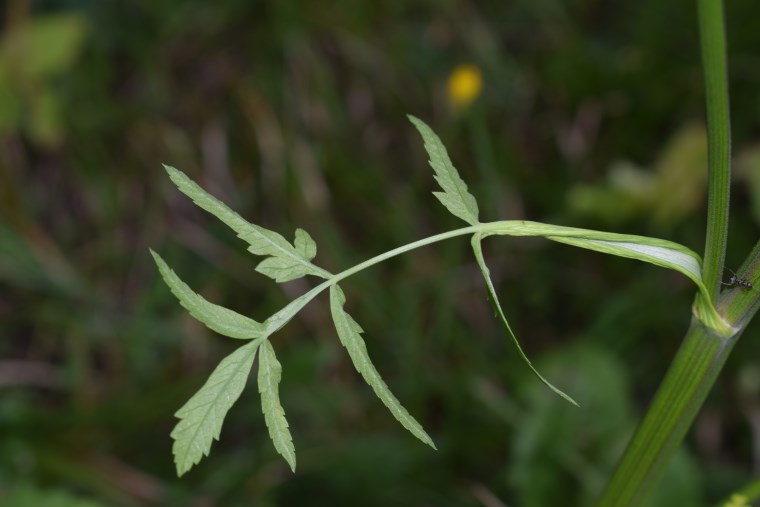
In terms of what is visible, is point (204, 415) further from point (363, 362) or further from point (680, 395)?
point (680, 395)

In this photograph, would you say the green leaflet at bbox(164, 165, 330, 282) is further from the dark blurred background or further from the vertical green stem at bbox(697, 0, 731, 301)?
the dark blurred background

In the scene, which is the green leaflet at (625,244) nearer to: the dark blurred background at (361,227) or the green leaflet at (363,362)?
the green leaflet at (363,362)

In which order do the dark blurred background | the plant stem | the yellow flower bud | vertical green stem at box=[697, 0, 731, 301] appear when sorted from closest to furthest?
vertical green stem at box=[697, 0, 731, 301], the plant stem, the dark blurred background, the yellow flower bud

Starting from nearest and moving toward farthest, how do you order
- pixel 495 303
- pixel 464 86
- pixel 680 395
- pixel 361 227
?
1. pixel 495 303
2. pixel 680 395
3. pixel 464 86
4. pixel 361 227

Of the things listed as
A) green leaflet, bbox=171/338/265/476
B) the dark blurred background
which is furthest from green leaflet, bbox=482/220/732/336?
the dark blurred background

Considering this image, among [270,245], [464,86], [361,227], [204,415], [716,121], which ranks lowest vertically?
[361,227]

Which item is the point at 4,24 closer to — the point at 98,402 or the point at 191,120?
the point at 191,120

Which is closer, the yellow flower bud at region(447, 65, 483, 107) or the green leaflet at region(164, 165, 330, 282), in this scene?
the green leaflet at region(164, 165, 330, 282)

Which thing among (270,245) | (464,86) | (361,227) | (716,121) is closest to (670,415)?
(716,121)
